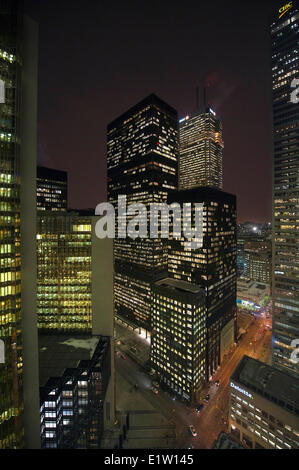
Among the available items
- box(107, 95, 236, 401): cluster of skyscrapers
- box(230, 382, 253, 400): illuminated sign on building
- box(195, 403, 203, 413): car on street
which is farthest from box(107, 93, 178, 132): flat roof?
box(195, 403, 203, 413): car on street

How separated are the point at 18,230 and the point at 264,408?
66.9 metres

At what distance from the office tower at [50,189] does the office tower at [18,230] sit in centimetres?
10805

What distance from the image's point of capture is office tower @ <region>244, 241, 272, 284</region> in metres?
163

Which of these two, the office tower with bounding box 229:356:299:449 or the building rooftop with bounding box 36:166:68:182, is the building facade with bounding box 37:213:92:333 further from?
the building rooftop with bounding box 36:166:68:182

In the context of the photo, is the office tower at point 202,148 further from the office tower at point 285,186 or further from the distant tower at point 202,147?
the office tower at point 285,186

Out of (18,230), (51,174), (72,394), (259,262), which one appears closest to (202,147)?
(259,262)

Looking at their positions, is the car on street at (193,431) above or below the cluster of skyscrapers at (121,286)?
below

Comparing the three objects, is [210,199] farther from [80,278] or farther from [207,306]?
[80,278]

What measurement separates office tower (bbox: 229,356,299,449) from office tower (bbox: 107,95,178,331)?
54.1 metres

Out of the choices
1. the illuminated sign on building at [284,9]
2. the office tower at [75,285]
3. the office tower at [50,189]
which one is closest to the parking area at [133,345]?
the office tower at [75,285]

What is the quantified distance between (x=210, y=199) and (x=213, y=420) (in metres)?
76.2

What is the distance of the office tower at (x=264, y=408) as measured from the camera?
44000mm

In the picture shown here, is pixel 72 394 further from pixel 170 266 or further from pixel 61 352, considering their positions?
pixel 170 266

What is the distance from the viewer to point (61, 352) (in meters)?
48.3
